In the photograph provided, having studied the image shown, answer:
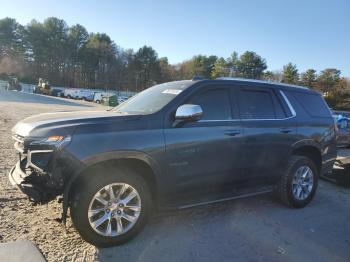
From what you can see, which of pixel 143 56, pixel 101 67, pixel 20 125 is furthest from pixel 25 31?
pixel 20 125

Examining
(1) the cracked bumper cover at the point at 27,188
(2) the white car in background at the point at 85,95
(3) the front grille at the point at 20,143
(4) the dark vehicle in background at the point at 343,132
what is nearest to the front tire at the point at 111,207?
(1) the cracked bumper cover at the point at 27,188

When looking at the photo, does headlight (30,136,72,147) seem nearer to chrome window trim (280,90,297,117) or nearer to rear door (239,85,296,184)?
rear door (239,85,296,184)

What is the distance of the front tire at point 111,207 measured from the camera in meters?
3.83

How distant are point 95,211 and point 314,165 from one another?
3.93m

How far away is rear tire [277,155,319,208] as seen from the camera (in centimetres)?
566

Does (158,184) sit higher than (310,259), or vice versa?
(158,184)

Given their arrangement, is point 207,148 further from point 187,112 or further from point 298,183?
point 298,183

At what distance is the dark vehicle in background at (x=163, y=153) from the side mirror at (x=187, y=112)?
0.5 inches

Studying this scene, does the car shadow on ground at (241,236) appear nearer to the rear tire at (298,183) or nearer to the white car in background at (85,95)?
the rear tire at (298,183)

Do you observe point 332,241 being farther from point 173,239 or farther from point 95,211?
point 95,211

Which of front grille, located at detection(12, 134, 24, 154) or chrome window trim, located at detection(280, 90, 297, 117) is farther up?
chrome window trim, located at detection(280, 90, 297, 117)

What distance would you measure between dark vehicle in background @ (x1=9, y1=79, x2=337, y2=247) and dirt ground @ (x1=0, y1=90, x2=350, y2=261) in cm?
28

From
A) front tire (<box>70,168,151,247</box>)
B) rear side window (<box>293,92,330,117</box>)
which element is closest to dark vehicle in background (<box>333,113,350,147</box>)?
rear side window (<box>293,92,330,117</box>)

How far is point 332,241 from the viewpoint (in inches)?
182
